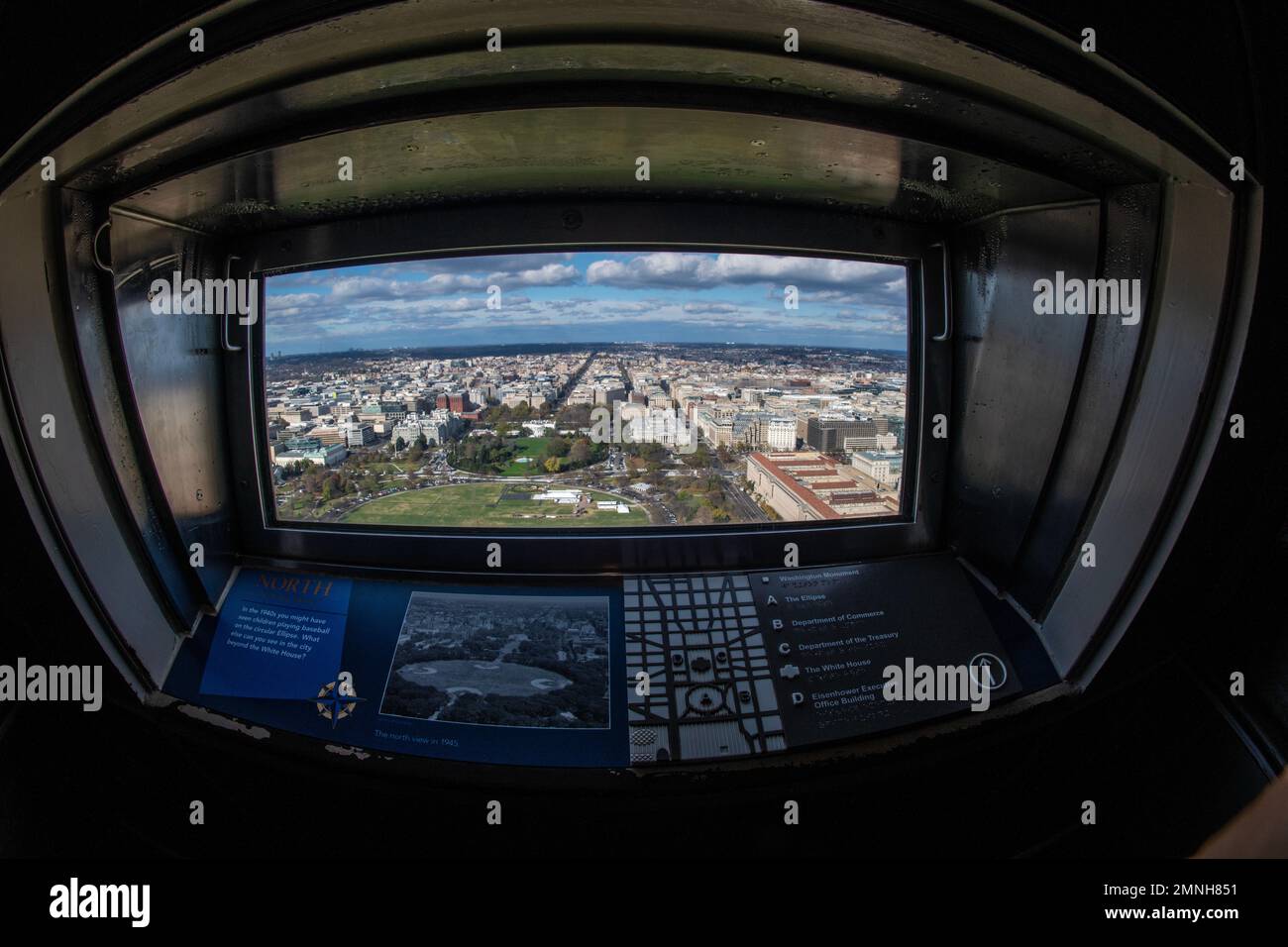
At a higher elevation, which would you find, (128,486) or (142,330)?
(142,330)

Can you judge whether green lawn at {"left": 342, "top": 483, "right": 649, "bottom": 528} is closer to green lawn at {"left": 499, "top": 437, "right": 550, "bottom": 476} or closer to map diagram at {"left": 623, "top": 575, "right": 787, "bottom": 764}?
green lawn at {"left": 499, "top": 437, "right": 550, "bottom": 476}

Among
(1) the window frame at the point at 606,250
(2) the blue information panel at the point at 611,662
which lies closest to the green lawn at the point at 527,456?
(1) the window frame at the point at 606,250

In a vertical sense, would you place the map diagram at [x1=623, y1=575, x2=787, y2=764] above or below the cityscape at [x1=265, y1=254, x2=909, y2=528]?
below

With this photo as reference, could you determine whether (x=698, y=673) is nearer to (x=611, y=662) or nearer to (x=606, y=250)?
(x=611, y=662)

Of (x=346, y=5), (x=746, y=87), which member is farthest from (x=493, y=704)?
(x=746, y=87)

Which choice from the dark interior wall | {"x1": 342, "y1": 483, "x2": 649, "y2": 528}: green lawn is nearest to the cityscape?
{"x1": 342, "y1": 483, "x2": 649, "y2": 528}: green lawn

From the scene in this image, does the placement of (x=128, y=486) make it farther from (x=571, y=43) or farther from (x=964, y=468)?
(x=964, y=468)

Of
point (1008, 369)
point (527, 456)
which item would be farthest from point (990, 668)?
point (527, 456)
